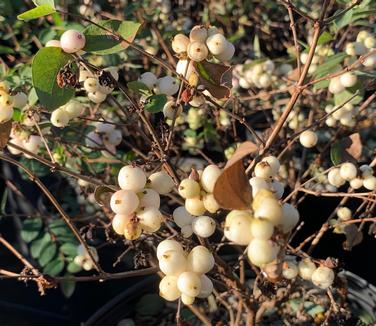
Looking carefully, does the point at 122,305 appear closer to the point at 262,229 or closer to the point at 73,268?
the point at 73,268

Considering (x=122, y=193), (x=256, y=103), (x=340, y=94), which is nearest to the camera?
(x=122, y=193)

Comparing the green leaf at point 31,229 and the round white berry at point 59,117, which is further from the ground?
the round white berry at point 59,117

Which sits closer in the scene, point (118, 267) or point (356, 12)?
point (356, 12)

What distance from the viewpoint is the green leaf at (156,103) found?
2.24 feet

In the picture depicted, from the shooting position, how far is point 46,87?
589 millimetres

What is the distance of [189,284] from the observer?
0.51 meters

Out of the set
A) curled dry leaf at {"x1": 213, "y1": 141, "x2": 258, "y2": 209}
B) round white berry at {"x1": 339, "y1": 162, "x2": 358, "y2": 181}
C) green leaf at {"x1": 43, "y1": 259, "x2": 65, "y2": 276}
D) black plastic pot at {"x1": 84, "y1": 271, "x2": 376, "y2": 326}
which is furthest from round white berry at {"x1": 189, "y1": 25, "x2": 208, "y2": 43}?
green leaf at {"x1": 43, "y1": 259, "x2": 65, "y2": 276}

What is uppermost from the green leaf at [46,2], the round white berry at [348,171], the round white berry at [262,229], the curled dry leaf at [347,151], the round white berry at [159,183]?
the green leaf at [46,2]

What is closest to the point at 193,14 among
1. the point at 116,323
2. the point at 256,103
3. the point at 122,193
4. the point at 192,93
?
the point at 256,103

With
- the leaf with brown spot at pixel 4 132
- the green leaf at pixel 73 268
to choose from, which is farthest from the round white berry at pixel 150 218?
Answer: the green leaf at pixel 73 268

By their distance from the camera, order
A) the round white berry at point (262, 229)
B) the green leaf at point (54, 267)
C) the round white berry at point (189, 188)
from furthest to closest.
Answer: the green leaf at point (54, 267) → the round white berry at point (189, 188) → the round white berry at point (262, 229)

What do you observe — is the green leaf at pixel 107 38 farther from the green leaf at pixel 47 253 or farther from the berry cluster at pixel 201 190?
the green leaf at pixel 47 253

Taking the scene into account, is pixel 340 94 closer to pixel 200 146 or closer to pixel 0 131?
pixel 200 146

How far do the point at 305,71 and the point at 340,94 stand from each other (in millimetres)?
372
